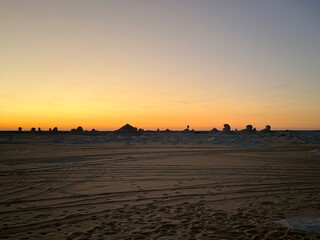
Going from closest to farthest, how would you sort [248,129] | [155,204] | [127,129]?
[155,204] < [127,129] < [248,129]

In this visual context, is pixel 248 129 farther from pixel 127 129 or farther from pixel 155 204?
pixel 155 204

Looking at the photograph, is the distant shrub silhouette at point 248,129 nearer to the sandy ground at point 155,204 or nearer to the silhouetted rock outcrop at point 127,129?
the silhouetted rock outcrop at point 127,129

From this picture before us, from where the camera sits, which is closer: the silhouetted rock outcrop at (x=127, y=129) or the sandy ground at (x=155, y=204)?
the sandy ground at (x=155, y=204)

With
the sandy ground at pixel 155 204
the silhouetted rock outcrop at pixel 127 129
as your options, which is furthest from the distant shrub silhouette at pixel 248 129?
the sandy ground at pixel 155 204

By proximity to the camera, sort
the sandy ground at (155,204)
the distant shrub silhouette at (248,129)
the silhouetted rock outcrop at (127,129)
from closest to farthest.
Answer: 1. the sandy ground at (155,204)
2. the silhouetted rock outcrop at (127,129)
3. the distant shrub silhouette at (248,129)

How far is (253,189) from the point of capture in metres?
11.7

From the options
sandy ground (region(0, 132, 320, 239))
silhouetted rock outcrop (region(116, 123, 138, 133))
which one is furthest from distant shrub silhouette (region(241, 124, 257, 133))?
sandy ground (region(0, 132, 320, 239))

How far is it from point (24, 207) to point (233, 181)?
8559mm

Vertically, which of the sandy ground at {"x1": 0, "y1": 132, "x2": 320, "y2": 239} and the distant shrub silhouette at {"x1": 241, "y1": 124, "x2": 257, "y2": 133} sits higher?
the distant shrub silhouette at {"x1": 241, "y1": 124, "x2": 257, "y2": 133}

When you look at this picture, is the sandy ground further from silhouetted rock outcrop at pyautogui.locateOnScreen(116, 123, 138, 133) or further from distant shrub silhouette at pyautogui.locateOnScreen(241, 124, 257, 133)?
distant shrub silhouette at pyautogui.locateOnScreen(241, 124, 257, 133)

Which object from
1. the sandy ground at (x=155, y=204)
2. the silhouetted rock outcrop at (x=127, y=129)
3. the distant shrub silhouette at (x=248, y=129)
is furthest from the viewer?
the distant shrub silhouette at (x=248, y=129)

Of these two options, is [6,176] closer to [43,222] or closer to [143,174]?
[143,174]

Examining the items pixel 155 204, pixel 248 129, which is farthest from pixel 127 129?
pixel 155 204

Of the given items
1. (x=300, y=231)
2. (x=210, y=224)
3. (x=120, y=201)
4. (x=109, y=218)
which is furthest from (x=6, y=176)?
(x=300, y=231)
